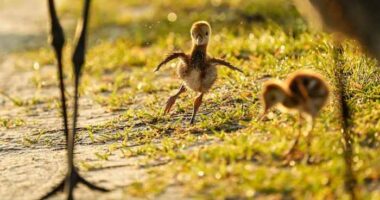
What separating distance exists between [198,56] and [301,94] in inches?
53.5

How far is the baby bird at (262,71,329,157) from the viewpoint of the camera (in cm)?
400

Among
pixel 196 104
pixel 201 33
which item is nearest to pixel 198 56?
pixel 201 33

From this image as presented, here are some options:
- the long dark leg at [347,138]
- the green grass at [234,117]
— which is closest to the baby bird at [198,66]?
the green grass at [234,117]

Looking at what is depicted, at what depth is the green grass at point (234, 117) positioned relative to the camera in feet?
11.9

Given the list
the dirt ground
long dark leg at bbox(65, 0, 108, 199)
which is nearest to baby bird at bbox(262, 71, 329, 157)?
the dirt ground

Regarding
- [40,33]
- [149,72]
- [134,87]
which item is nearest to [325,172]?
[134,87]

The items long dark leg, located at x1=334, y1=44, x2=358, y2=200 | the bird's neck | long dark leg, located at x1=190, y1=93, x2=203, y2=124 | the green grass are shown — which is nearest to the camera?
long dark leg, located at x1=334, y1=44, x2=358, y2=200

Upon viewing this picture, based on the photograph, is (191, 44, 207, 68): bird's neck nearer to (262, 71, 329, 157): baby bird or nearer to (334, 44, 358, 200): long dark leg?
(334, 44, 358, 200): long dark leg

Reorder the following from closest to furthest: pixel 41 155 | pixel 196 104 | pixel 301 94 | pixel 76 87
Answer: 1. pixel 76 87
2. pixel 301 94
3. pixel 41 155
4. pixel 196 104

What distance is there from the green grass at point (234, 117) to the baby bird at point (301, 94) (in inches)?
6.8

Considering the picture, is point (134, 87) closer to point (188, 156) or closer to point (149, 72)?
point (149, 72)

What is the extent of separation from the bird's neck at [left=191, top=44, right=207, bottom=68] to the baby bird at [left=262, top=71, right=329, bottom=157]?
1165 mm

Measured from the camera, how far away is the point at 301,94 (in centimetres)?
402

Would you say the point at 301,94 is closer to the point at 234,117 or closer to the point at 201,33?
the point at 234,117
